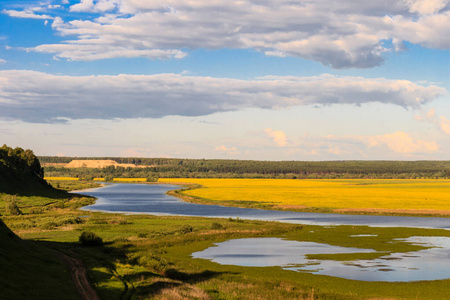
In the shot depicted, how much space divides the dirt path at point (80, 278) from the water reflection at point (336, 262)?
12.4 m

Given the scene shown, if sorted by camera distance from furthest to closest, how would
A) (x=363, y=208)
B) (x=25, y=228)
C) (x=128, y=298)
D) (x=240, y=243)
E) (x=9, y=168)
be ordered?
(x=9, y=168)
(x=363, y=208)
(x=25, y=228)
(x=240, y=243)
(x=128, y=298)

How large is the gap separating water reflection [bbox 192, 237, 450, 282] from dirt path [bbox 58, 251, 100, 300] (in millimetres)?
12364

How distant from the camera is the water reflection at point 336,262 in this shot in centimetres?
3772

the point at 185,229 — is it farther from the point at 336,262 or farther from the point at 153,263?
the point at 336,262

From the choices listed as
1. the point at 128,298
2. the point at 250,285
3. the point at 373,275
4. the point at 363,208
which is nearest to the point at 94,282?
the point at 128,298

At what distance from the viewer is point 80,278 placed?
31.1 metres

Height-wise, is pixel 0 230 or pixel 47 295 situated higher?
pixel 0 230

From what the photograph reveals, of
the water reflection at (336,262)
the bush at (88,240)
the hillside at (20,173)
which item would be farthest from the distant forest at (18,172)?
the water reflection at (336,262)

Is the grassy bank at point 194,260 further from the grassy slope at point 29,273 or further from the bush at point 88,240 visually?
the bush at point 88,240

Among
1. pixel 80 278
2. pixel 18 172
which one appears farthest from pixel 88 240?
pixel 18 172

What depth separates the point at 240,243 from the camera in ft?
179

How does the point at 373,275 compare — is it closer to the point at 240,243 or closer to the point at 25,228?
the point at 240,243

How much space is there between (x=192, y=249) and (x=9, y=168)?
83.6 meters

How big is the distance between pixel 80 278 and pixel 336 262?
21749 mm
